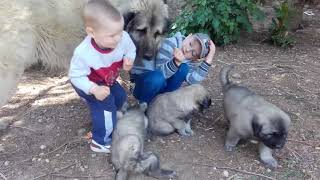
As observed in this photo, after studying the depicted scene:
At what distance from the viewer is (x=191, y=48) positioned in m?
3.94

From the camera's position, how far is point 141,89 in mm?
4227

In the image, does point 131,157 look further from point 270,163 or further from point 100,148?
point 270,163

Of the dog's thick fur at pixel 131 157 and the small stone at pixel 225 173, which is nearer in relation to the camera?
the dog's thick fur at pixel 131 157

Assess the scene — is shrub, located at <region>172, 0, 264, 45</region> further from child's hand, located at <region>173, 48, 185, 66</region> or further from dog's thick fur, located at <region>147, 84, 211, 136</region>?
dog's thick fur, located at <region>147, 84, 211, 136</region>

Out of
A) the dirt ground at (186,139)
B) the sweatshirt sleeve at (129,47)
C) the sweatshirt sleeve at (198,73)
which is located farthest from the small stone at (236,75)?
the sweatshirt sleeve at (129,47)

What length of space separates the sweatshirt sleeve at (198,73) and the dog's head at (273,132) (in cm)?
81

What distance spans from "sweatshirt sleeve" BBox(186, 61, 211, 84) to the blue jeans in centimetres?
12

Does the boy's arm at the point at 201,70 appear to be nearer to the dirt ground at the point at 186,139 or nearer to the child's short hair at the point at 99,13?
the dirt ground at the point at 186,139

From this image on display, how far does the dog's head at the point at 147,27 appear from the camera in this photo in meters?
3.78

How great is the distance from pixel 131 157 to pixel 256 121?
98 centimetres

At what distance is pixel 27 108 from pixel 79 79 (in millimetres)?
1469

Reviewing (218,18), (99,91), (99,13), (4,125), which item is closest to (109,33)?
(99,13)

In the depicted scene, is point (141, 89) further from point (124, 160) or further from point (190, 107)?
point (124, 160)

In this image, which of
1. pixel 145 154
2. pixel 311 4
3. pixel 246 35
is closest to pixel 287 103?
pixel 145 154
